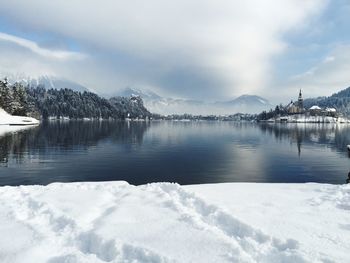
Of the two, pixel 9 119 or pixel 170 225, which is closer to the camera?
pixel 170 225

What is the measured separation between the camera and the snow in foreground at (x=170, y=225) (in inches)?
463

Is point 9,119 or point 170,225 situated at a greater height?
point 9,119

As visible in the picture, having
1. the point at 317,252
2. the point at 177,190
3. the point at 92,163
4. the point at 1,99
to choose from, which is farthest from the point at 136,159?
the point at 1,99

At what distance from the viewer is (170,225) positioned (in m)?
14.6

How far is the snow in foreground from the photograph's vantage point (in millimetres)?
11758

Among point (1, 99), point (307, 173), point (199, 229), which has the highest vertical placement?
point (1, 99)

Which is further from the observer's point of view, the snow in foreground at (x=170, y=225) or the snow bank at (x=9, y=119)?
the snow bank at (x=9, y=119)

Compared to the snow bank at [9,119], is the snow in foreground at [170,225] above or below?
below

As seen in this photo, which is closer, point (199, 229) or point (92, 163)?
point (199, 229)

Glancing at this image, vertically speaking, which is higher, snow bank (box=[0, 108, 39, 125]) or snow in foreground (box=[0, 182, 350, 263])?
snow bank (box=[0, 108, 39, 125])

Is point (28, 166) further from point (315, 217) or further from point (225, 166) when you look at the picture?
point (315, 217)

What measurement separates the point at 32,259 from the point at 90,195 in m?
8.58

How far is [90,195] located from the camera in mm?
20094

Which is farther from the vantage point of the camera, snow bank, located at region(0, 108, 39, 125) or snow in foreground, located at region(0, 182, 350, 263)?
snow bank, located at region(0, 108, 39, 125)
